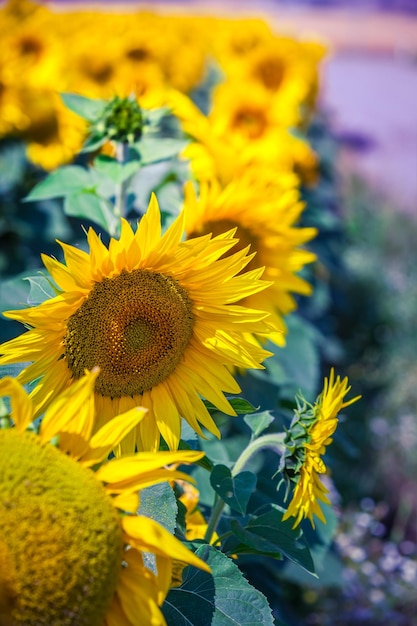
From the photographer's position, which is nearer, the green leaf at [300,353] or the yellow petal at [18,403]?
the yellow petal at [18,403]

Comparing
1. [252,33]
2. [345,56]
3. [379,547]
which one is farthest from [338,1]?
[379,547]

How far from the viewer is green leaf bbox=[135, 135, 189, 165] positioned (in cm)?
130

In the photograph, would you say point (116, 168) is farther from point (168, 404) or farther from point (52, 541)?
point (52, 541)

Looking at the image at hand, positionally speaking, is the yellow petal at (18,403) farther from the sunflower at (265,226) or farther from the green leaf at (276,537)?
the sunflower at (265,226)

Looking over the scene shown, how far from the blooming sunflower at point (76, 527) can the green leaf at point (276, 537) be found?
0.88 feet

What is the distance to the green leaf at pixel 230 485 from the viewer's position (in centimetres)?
95

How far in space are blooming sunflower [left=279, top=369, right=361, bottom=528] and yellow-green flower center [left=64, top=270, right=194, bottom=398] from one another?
0.60 ft

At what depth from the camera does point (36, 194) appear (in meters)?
1.36

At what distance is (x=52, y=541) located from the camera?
2.20 ft

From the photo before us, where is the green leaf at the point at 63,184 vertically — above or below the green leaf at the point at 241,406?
above

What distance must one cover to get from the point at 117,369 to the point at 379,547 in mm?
2097

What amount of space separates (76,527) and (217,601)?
0.26 m

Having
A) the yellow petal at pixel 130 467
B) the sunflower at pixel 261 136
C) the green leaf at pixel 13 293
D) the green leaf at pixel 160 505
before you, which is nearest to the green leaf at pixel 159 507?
the green leaf at pixel 160 505

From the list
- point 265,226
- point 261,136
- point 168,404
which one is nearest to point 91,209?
point 265,226
